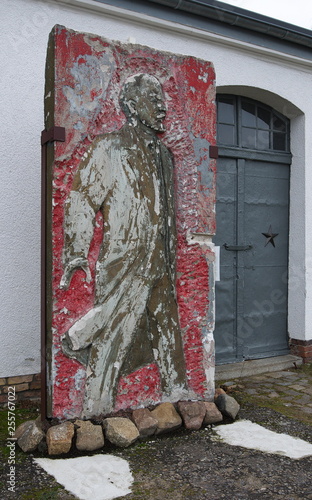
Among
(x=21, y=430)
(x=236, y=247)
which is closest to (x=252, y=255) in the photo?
(x=236, y=247)

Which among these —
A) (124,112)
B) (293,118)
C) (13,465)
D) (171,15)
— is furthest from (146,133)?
(293,118)

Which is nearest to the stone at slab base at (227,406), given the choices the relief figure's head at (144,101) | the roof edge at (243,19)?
the relief figure's head at (144,101)

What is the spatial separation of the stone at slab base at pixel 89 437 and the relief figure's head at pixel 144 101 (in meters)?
2.04

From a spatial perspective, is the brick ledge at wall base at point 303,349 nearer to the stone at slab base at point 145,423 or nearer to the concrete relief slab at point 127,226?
the concrete relief slab at point 127,226

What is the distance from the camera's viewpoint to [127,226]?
3.54 metres

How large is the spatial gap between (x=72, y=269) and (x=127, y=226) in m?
0.49

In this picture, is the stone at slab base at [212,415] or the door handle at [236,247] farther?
the door handle at [236,247]

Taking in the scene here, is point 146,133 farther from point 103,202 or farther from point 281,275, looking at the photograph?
point 281,275

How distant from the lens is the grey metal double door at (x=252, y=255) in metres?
5.33

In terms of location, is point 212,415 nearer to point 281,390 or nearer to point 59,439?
point 59,439

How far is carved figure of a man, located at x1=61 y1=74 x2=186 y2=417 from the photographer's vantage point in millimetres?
3369

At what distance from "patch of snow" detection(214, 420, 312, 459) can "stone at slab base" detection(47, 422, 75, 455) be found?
39.8 inches

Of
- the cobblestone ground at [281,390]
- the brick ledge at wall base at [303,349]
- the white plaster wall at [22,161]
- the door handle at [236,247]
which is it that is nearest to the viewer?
the white plaster wall at [22,161]

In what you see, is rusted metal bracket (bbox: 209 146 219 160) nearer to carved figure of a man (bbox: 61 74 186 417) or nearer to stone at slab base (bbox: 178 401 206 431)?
carved figure of a man (bbox: 61 74 186 417)
